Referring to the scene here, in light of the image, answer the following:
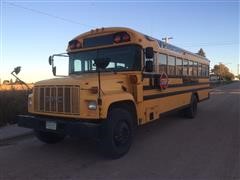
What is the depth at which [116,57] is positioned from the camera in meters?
7.28

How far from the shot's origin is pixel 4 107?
10.4 m

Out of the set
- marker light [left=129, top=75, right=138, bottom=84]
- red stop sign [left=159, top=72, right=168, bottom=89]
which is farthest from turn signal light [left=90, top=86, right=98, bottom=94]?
red stop sign [left=159, top=72, right=168, bottom=89]

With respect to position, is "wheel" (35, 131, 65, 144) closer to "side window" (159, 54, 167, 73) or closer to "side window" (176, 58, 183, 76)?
"side window" (159, 54, 167, 73)

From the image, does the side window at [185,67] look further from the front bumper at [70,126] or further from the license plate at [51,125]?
the license plate at [51,125]

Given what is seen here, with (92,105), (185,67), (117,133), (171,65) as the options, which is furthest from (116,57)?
(185,67)

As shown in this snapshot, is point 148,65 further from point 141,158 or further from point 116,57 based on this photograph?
point 141,158

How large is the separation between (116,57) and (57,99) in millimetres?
1895

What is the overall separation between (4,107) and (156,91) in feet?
18.4

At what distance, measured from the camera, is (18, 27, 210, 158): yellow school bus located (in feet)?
19.4

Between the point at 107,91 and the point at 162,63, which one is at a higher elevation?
the point at 162,63

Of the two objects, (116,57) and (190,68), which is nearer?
(116,57)

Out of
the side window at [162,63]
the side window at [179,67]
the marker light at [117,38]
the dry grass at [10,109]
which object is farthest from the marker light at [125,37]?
the dry grass at [10,109]

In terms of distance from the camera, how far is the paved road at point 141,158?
17.5 ft

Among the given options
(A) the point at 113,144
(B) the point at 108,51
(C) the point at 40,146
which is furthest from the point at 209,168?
(C) the point at 40,146
